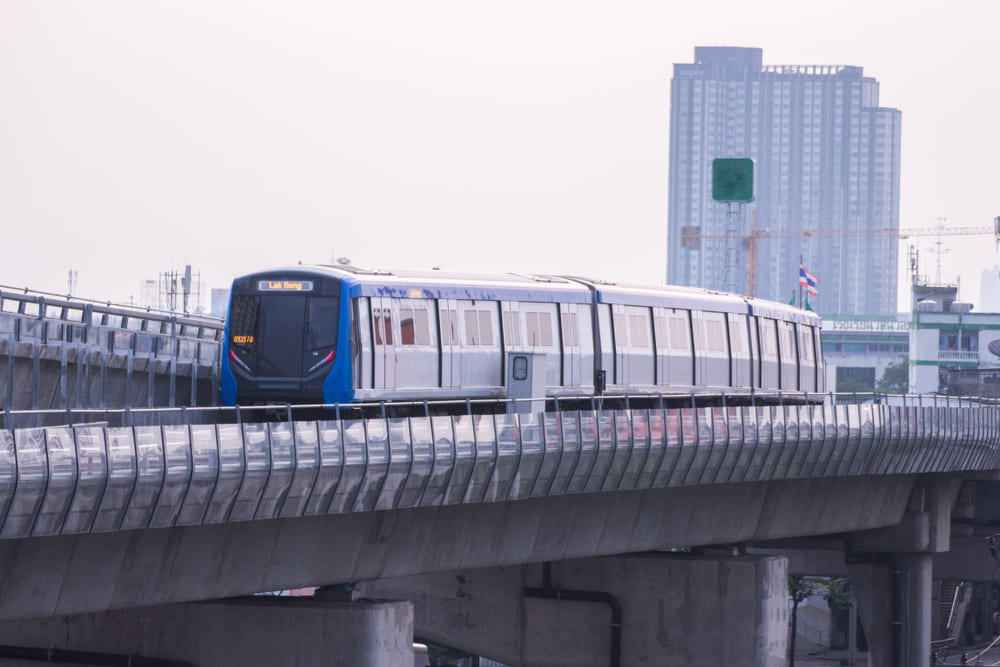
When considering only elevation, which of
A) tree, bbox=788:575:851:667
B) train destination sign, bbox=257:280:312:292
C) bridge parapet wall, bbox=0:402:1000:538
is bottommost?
tree, bbox=788:575:851:667

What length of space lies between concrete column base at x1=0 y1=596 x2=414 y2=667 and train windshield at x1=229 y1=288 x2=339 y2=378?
5.67 metres

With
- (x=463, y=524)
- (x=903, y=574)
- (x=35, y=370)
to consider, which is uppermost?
(x=35, y=370)

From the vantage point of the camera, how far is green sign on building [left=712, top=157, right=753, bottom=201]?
118 m

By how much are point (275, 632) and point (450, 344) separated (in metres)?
8.45

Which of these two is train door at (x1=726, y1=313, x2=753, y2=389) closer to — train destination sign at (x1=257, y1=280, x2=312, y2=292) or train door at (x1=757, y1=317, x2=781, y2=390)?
train door at (x1=757, y1=317, x2=781, y2=390)

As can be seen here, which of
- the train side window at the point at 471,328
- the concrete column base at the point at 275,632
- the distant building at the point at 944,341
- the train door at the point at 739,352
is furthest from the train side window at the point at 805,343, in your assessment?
the distant building at the point at 944,341

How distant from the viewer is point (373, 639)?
2927 cm

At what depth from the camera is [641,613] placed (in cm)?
4262

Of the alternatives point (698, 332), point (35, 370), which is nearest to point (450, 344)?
point (35, 370)

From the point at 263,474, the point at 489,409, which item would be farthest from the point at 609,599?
the point at 263,474

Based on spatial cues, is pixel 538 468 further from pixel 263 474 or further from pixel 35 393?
pixel 35 393

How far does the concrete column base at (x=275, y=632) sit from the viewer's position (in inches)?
1156

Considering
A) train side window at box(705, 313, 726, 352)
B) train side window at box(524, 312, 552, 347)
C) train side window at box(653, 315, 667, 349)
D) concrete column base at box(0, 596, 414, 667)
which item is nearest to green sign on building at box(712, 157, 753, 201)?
train side window at box(705, 313, 726, 352)

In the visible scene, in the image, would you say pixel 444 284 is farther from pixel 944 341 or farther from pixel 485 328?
pixel 944 341
